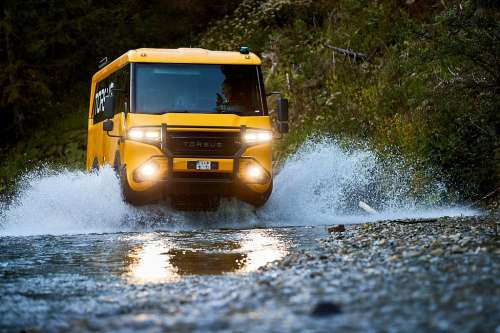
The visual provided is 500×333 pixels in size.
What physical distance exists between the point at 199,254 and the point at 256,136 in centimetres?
497

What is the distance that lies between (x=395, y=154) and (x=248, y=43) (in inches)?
527

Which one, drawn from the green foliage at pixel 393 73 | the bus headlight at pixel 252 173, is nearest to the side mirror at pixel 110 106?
the bus headlight at pixel 252 173

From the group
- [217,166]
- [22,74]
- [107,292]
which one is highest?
[22,74]

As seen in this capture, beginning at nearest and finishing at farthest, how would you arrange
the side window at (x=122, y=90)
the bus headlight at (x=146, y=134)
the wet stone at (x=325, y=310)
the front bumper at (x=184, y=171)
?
1. the wet stone at (x=325, y=310)
2. the front bumper at (x=184, y=171)
3. the bus headlight at (x=146, y=134)
4. the side window at (x=122, y=90)

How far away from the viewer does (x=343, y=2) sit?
2772 centimetres

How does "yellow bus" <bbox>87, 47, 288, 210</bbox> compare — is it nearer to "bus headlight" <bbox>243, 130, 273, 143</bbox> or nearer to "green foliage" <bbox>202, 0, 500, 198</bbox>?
"bus headlight" <bbox>243, 130, 273, 143</bbox>

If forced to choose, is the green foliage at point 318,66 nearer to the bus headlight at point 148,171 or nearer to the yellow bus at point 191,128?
the yellow bus at point 191,128

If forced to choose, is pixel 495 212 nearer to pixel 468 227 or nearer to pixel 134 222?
pixel 468 227

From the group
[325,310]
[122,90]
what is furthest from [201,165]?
[325,310]

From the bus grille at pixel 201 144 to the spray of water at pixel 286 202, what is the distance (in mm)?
1244

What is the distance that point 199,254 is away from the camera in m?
11.2

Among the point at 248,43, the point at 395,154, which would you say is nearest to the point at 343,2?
the point at 248,43

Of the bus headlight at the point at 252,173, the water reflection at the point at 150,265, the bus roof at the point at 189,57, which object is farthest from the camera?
the bus roof at the point at 189,57

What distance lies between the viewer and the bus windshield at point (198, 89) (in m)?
16.0
